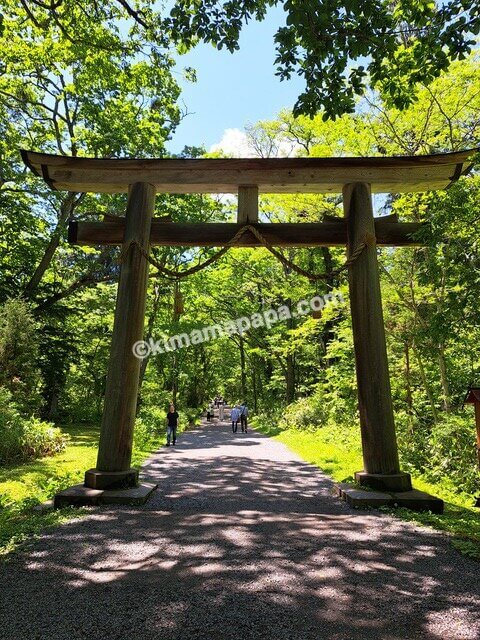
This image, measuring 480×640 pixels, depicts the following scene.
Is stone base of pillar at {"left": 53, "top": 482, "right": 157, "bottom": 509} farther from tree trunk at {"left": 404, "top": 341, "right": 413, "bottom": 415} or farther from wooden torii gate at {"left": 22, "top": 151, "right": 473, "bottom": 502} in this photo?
tree trunk at {"left": 404, "top": 341, "right": 413, "bottom": 415}

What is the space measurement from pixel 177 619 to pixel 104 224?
17.4 ft

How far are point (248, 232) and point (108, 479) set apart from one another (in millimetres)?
3968

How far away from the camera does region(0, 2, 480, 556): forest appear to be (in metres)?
7.57

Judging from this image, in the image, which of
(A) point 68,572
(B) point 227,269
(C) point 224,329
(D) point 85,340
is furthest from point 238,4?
(C) point 224,329

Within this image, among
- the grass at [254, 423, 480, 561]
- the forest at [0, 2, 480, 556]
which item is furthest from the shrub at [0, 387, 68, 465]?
the grass at [254, 423, 480, 561]

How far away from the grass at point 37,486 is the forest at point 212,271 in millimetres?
219

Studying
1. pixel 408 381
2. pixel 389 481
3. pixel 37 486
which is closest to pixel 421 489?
pixel 389 481

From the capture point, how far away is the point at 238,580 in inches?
114

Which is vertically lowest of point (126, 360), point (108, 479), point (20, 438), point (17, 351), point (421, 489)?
point (421, 489)

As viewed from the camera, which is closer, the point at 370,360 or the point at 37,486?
the point at 370,360

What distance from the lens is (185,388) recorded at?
33.6 metres

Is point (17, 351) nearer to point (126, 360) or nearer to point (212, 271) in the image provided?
point (126, 360)

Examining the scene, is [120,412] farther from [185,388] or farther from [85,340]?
[185,388]

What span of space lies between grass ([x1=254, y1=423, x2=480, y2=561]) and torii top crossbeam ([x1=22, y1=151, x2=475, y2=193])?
4570 millimetres
